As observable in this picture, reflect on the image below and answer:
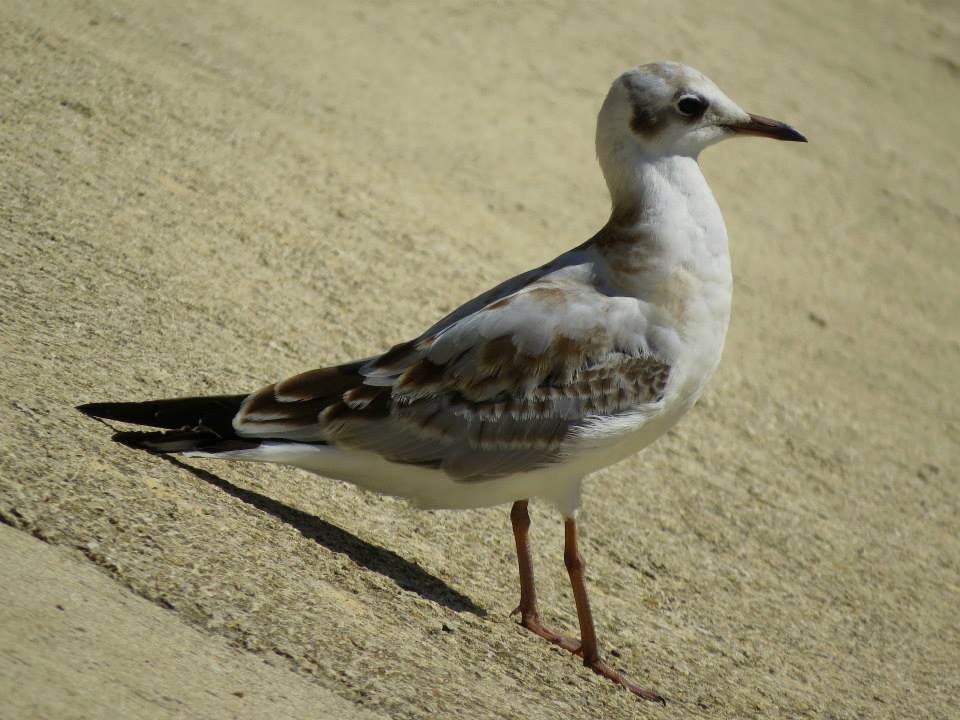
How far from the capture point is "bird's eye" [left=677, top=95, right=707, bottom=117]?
15.8 ft

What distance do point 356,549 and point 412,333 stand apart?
2.28 metres

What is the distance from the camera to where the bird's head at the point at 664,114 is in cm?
481

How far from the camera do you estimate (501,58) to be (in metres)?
10.5

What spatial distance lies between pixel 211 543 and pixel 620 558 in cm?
200

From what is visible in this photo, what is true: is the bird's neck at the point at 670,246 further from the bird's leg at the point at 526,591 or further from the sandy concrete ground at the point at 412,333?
the sandy concrete ground at the point at 412,333

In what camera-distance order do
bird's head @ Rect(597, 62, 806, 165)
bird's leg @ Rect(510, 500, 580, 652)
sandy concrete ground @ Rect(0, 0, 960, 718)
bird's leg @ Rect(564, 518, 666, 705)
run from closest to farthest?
sandy concrete ground @ Rect(0, 0, 960, 718)
bird's leg @ Rect(564, 518, 666, 705)
bird's leg @ Rect(510, 500, 580, 652)
bird's head @ Rect(597, 62, 806, 165)

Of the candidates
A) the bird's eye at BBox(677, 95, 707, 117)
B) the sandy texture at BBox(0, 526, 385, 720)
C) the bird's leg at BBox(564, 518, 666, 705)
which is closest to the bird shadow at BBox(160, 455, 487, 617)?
the bird's leg at BBox(564, 518, 666, 705)

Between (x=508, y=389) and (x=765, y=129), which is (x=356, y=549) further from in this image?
(x=765, y=129)

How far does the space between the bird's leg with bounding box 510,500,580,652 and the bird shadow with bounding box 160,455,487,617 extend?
0.59 ft

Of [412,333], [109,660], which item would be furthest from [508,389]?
[412,333]

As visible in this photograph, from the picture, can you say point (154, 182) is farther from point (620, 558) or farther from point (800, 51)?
point (800, 51)

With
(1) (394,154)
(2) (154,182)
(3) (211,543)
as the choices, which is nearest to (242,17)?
(1) (394,154)

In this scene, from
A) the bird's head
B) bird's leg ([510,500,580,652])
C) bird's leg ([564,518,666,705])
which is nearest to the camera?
bird's leg ([564,518,666,705])

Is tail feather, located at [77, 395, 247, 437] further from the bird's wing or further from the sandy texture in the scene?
the sandy texture
